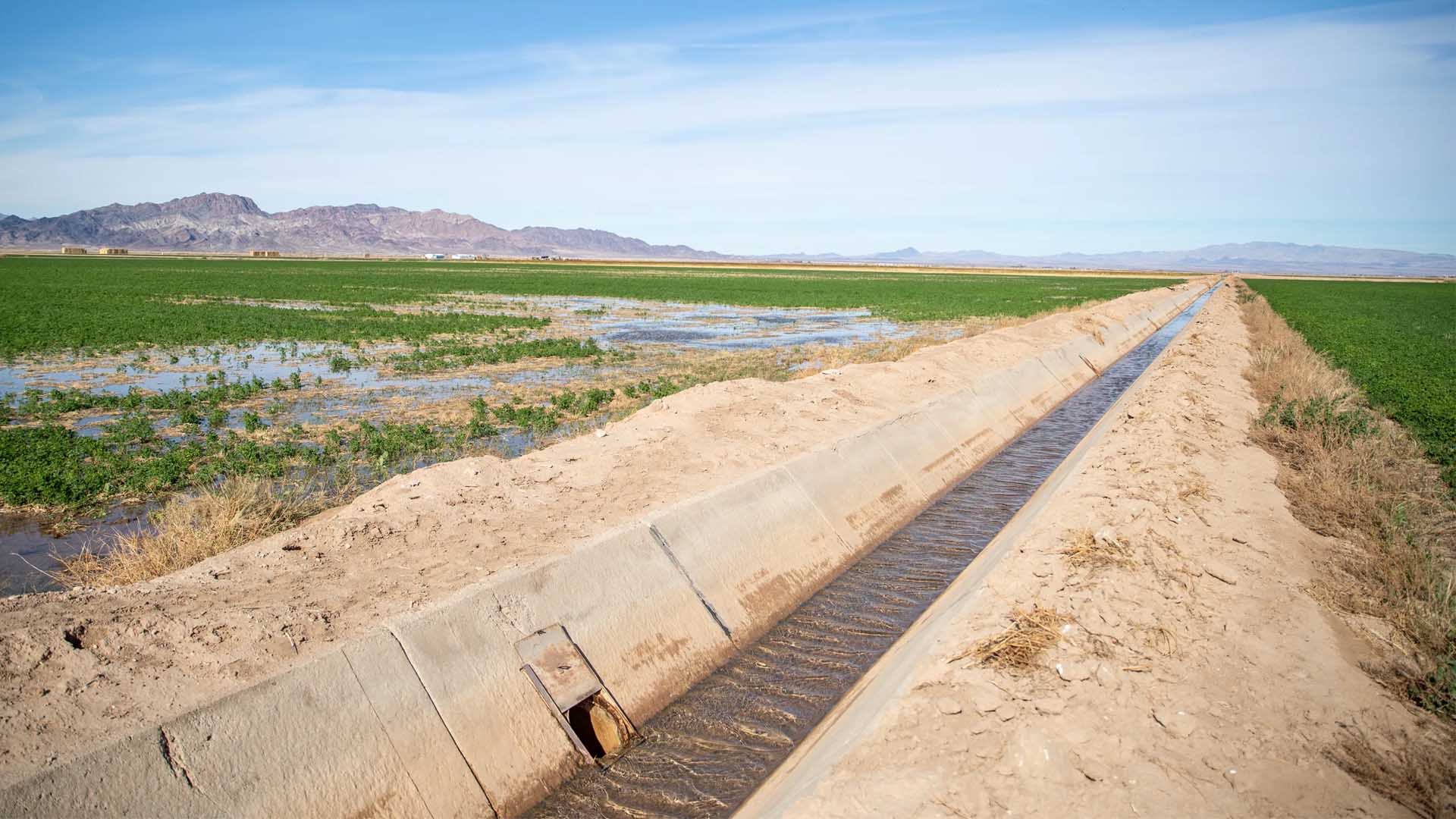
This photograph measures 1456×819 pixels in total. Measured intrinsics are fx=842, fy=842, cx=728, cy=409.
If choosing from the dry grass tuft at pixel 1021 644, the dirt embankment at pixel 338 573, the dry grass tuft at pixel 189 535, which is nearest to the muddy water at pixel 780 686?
the dry grass tuft at pixel 1021 644

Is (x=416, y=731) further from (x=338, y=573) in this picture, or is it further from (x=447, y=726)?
(x=338, y=573)

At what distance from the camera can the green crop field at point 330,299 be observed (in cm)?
2930

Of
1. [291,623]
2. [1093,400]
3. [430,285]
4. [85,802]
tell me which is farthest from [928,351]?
[430,285]

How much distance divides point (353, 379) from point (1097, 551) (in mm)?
17371

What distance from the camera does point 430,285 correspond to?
222 ft

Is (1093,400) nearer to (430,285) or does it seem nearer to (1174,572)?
(1174,572)

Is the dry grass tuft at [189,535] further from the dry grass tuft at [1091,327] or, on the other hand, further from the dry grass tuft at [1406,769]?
the dry grass tuft at [1091,327]

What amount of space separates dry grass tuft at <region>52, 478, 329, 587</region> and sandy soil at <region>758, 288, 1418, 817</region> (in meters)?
5.65

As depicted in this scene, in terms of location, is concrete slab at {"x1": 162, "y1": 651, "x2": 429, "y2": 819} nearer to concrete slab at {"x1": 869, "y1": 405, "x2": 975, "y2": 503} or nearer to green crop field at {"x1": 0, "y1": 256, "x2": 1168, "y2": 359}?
concrete slab at {"x1": 869, "y1": 405, "x2": 975, "y2": 503}

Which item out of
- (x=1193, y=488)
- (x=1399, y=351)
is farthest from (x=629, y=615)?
(x=1399, y=351)

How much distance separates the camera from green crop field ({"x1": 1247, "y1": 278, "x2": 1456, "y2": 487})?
14625mm

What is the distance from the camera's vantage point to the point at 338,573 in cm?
686

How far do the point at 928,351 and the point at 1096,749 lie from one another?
17.9 meters

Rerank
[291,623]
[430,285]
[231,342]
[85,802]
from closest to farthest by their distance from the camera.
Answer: [85,802]
[291,623]
[231,342]
[430,285]
